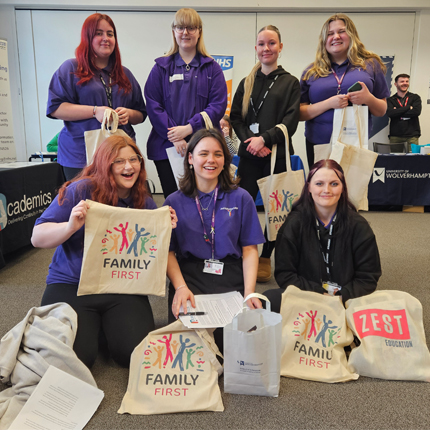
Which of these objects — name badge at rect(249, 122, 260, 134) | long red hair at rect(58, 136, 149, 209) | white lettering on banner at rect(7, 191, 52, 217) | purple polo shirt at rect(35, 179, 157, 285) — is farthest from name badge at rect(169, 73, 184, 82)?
white lettering on banner at rect(7, 191, 52, 217)

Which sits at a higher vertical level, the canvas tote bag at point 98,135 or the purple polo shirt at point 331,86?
the purple polo shirt at point 331,86

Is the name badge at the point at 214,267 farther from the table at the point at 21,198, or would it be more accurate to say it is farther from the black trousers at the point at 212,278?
the table at the point at 21,198

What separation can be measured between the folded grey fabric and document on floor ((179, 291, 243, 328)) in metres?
0.43

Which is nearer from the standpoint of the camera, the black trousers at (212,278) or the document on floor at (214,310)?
the document on floor at (214,310)

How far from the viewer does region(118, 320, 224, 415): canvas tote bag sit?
140 cm

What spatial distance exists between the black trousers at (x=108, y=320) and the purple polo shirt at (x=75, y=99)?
0.82 meters

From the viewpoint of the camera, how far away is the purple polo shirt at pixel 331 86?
2.21 metres

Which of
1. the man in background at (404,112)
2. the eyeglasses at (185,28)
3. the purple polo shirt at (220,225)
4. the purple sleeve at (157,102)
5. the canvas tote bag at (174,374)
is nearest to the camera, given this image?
the canvas tote bag at (174,374)

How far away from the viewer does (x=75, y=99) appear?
220cm

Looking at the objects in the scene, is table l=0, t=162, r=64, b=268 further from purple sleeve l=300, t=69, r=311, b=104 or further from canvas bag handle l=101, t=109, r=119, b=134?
purple sleeve l=300, t=69, r=311, b=104

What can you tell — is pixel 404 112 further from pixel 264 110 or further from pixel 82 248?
pixel 82 248

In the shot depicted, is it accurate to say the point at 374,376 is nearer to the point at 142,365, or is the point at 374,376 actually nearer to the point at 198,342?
the point at 198,342

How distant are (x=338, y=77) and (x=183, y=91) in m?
0.88

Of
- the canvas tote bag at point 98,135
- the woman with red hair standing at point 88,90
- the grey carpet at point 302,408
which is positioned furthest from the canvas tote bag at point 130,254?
the woman with red hair standing at point 88,90
